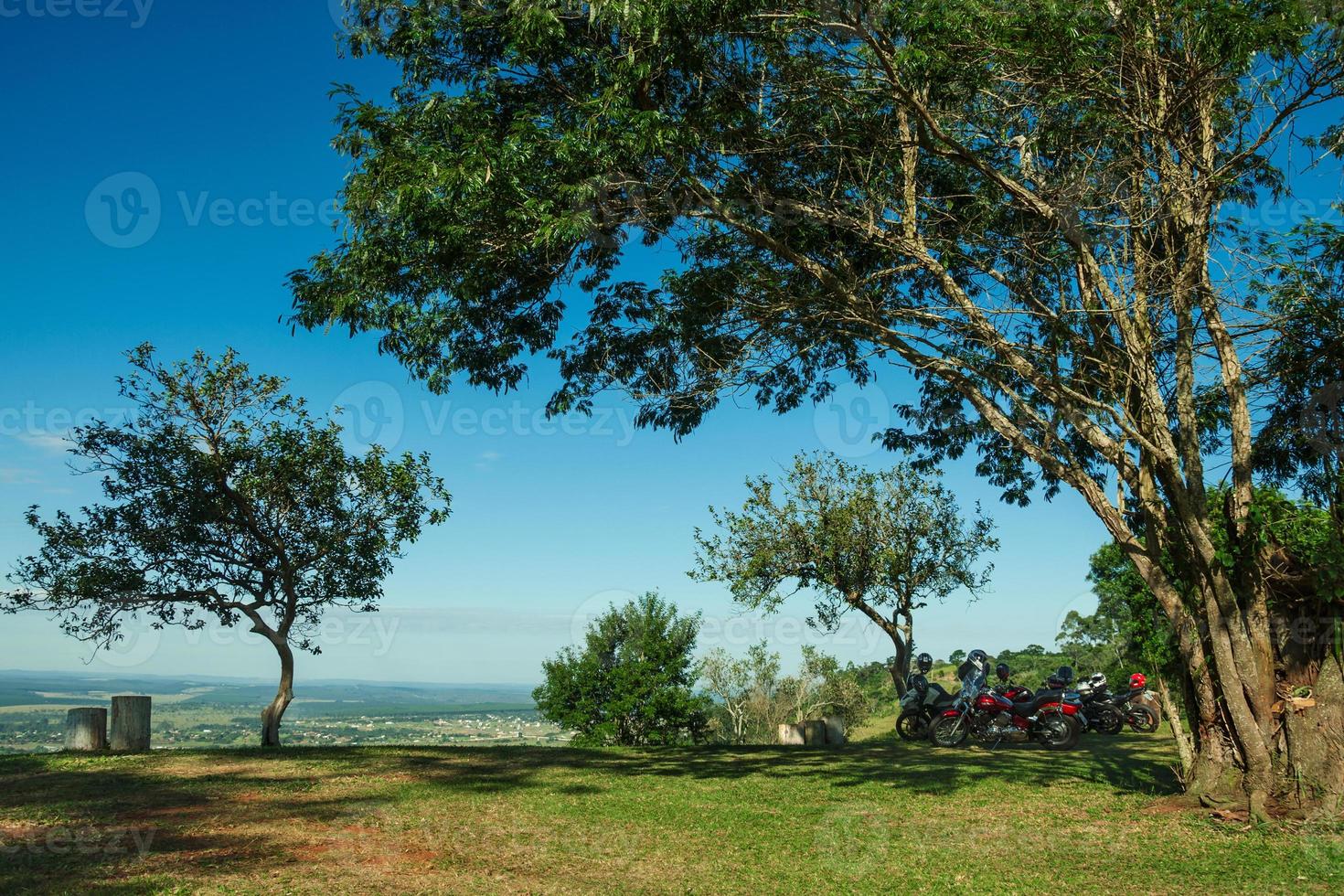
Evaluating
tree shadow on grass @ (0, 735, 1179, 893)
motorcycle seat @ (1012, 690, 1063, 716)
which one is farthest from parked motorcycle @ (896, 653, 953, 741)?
motorcycle seat @ (1012, 690, 1063, 716)

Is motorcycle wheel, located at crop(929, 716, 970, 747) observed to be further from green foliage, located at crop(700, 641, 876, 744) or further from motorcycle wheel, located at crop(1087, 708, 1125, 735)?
green foliage, located at crop(700, 641, 876, 744)

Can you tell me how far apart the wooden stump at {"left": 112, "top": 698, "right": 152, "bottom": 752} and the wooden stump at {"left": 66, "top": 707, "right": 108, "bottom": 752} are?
24 centimetres

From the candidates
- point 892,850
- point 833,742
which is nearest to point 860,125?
point 892,850

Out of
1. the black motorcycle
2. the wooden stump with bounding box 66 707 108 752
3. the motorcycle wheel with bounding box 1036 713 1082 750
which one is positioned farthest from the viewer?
the black motorcycle

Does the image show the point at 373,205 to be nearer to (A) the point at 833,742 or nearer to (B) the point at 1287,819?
(B) the point at 1287,819

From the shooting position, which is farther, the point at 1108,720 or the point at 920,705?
the point at 1108,720

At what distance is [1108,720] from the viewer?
22.4 meters

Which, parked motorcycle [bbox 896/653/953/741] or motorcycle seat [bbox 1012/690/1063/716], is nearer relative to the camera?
motorcycle seat [bbox 1012/690/1063/716]

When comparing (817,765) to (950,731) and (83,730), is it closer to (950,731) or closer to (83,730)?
(950,731)

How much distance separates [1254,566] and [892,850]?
5.69 metres

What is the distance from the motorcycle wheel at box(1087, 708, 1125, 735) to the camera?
22297 millimetres

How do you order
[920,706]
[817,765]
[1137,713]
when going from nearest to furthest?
1. [817,765]
2. [920,706]
3. [1137,713]

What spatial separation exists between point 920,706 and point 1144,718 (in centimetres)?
690

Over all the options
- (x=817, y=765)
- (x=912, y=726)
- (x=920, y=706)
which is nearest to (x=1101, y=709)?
(x=912, y=726)
